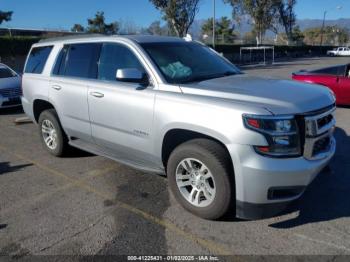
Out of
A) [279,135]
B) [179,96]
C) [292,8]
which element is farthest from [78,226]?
[292,8]

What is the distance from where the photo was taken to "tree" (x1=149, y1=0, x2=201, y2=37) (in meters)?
34.8

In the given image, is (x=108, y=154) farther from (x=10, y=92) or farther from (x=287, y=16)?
(x=287, y=16)

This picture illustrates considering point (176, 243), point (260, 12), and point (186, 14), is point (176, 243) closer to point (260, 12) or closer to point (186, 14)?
point (186, 14)

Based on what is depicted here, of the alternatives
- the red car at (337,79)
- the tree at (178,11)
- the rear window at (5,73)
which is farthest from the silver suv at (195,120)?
the tree at (178,11)

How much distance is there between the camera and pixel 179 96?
3883 mm

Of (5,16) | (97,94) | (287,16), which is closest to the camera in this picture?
(97,94)

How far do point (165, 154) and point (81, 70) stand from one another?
75.9 inches

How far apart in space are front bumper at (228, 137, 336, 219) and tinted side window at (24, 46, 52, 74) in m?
3.96

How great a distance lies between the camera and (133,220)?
12.9 ft

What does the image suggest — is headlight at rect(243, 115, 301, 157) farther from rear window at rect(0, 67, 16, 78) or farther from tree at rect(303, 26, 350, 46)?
tree at rect(303, 26, 350, 46)

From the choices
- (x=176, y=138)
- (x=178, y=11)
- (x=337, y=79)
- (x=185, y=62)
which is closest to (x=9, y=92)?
(x=185, y=62)

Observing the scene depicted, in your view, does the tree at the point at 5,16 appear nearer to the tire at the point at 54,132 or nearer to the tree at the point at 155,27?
the tree at the point at 155,27

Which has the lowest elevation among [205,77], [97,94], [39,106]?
[39,106]

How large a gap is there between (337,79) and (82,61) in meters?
7.07
